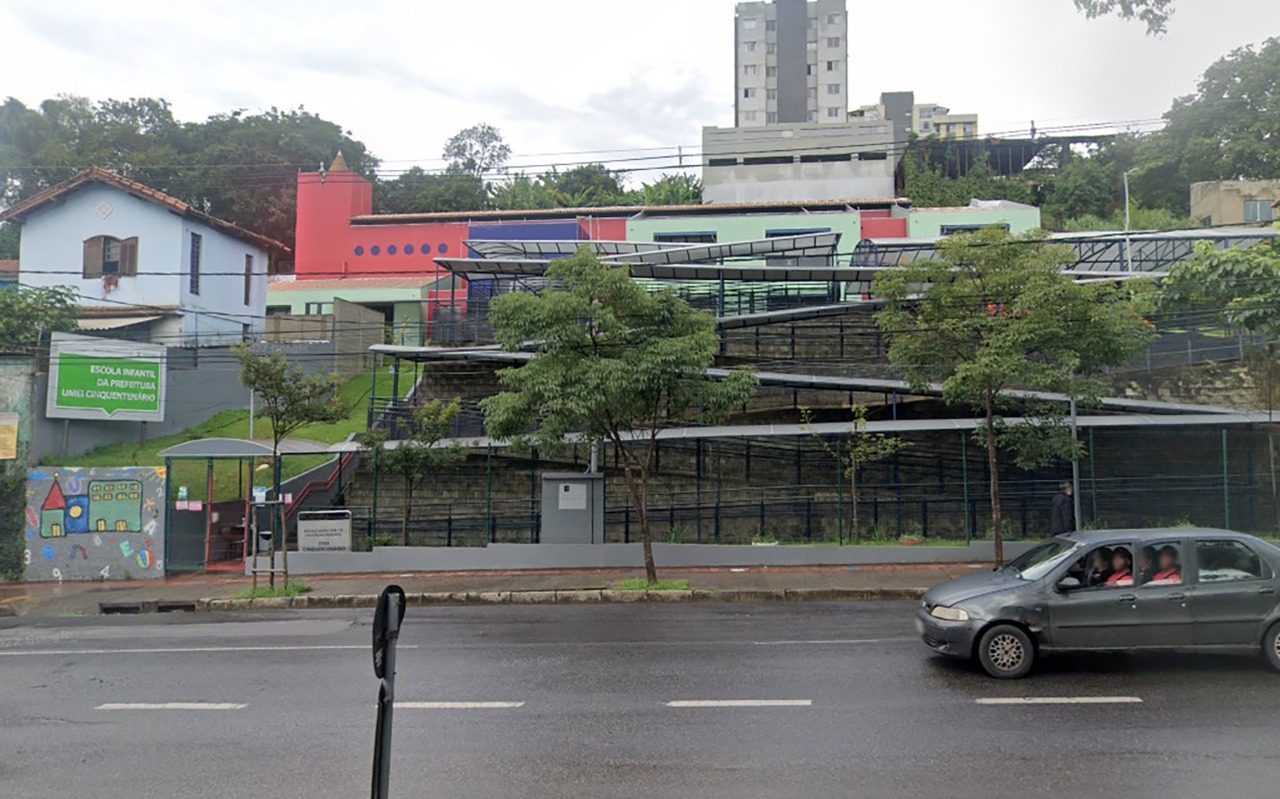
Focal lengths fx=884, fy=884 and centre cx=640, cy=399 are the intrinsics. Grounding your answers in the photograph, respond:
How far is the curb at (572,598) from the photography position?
15328 mm

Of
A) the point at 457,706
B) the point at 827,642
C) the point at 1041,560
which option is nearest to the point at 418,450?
the point at 827,642

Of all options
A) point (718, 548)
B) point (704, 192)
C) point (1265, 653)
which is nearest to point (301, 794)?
point (1265, 653)

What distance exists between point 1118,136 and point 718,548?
2102 inches

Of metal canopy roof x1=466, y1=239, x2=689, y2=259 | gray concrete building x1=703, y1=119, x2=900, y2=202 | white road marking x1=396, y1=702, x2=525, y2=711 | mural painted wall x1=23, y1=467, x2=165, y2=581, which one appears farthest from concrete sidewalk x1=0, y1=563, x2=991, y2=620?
gray concrete building x1=703, y1=119, x2=900, y2=202

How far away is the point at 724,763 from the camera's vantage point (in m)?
6.52

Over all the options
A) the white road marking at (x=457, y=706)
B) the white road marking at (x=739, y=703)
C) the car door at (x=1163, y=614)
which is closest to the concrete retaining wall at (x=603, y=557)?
the car door at (x=1163, y=614)

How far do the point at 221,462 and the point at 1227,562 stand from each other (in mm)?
25469

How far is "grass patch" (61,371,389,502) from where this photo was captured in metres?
24.0

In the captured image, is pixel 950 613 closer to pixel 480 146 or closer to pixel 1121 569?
pixel 1121 569

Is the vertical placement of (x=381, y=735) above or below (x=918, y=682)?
above

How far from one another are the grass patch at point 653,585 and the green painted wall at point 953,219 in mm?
27944

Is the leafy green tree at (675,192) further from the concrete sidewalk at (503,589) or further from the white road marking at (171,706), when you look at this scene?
the white road marking at (171,706)

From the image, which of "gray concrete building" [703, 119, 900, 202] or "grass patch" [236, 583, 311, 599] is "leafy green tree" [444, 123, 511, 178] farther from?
"grass patch" [236, 583, 311, 599]

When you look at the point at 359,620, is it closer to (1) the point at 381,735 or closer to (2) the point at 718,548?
(2) the point at 718,548
